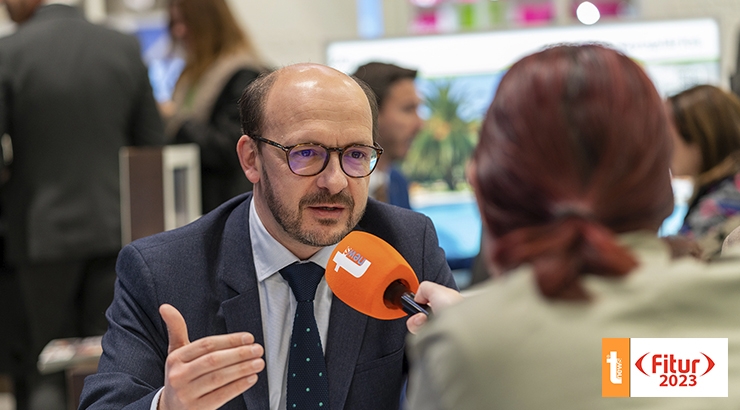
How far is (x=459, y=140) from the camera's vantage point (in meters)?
3.73

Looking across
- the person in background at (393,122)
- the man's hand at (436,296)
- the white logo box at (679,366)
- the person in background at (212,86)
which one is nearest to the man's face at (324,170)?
the man's hand at (436,296)

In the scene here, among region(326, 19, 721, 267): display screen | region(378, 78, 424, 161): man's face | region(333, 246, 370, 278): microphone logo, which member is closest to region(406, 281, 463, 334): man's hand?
region(333, 246, 370, 278): microphone logo

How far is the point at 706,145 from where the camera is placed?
3.03m

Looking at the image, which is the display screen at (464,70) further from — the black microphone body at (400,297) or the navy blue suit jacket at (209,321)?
the black microphone body at (400,297)

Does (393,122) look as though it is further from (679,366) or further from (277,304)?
(679,366)

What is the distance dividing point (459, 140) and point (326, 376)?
2.41 meters

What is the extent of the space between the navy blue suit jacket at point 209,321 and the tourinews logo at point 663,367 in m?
0.64

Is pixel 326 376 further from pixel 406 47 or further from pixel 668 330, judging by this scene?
pixel 406 47

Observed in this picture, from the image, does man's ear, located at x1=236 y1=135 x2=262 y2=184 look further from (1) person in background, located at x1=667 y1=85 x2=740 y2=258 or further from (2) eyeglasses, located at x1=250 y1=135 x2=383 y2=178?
(1) person in background, located at x1=667 y1=85 x2=740 y2=258

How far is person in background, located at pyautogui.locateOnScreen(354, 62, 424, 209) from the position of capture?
3064 mm

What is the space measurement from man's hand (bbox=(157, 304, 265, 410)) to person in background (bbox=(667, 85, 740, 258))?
7.31 ft

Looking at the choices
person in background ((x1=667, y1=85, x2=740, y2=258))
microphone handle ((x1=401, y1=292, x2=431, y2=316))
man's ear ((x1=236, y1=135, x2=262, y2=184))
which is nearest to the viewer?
microphone handle ((x1=401, y1=292, x2=431, y2=316))

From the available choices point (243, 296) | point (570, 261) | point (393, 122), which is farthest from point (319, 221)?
point (393, 122)

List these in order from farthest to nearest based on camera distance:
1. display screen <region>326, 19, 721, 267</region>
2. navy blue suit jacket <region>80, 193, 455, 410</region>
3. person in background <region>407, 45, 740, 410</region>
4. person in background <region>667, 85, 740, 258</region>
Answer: display screen <region>326, 19, 721, 267</region>, person in background <region>667, 85, 740, 258</region>, navy blue suit jacket <region>80, 193, 455, 410</region>, person in background <region>407, 45, 740, 410</region>
